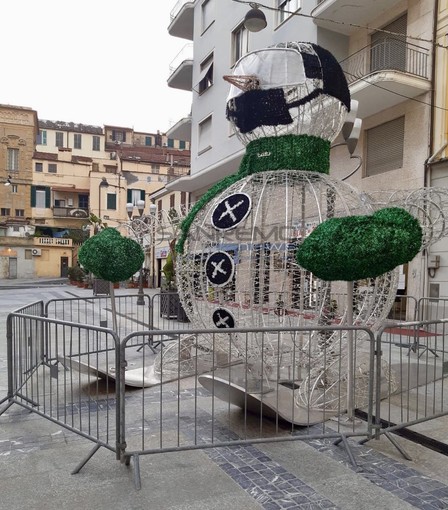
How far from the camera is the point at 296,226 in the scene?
491 cm

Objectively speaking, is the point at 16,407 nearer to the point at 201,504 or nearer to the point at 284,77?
the point at 201,504

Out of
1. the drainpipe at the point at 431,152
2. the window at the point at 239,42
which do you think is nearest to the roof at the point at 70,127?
the window at the point at 239,42

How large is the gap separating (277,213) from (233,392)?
1910mm

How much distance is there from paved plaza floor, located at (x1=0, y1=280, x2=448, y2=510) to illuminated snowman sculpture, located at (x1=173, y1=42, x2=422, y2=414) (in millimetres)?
935

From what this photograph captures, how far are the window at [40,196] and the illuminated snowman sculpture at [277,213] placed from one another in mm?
52118

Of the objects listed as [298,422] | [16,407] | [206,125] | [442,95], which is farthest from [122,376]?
[206,125]

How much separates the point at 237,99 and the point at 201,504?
13.2 ft

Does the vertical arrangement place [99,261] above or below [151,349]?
above

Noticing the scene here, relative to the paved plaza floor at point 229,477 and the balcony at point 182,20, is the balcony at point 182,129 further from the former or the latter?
the paved plaza floor at point 229,477

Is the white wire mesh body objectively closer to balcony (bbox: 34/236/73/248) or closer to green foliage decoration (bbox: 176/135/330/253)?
green foliage decoration (bbox: 176/135/330/253)

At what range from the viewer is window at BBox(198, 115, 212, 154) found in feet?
66.2

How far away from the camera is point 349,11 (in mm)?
13172

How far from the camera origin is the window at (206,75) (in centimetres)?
1995

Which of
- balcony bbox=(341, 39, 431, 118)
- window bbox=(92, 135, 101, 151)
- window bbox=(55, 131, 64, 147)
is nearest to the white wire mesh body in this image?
balcony bbox=(341, 39, 431, 118)
